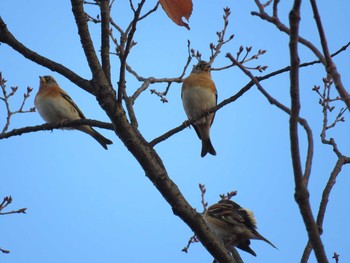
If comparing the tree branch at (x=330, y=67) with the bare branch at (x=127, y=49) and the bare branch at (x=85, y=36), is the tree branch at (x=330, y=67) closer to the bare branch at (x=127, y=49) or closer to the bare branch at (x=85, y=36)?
the bare branch at (x=127, y=49)

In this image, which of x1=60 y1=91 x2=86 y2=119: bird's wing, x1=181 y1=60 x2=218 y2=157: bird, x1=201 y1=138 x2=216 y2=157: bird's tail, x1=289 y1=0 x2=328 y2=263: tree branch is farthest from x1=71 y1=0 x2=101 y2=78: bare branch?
x1=201 y1=138 x2=216 y2=157: bird's tail

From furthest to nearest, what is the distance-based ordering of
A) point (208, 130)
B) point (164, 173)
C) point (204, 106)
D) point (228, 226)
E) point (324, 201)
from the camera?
point (208, 130) → point (204, 106) → point (228, 226) → point (164, 173) → point (324, 201)

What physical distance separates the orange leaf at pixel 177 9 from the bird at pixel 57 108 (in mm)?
6266

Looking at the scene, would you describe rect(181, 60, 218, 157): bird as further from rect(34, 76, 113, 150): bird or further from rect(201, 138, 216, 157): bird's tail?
rect(34, 76, 113, 150): bird

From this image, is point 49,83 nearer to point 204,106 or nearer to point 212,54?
point 204,106

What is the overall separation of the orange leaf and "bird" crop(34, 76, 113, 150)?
6266 millimetres

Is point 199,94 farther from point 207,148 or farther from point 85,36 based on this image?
point 85,36

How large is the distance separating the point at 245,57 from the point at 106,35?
3850mm

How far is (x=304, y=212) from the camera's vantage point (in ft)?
5.30

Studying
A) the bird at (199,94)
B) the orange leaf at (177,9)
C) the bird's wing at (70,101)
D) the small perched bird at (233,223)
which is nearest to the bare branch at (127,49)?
the orange leaf at (177,9)

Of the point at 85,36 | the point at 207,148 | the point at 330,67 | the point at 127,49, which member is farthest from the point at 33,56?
the point at 207,148

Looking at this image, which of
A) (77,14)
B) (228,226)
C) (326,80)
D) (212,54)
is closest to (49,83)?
(212,54)

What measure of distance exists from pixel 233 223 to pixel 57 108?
11.8 feet

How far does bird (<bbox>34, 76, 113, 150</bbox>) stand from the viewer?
8281mm
